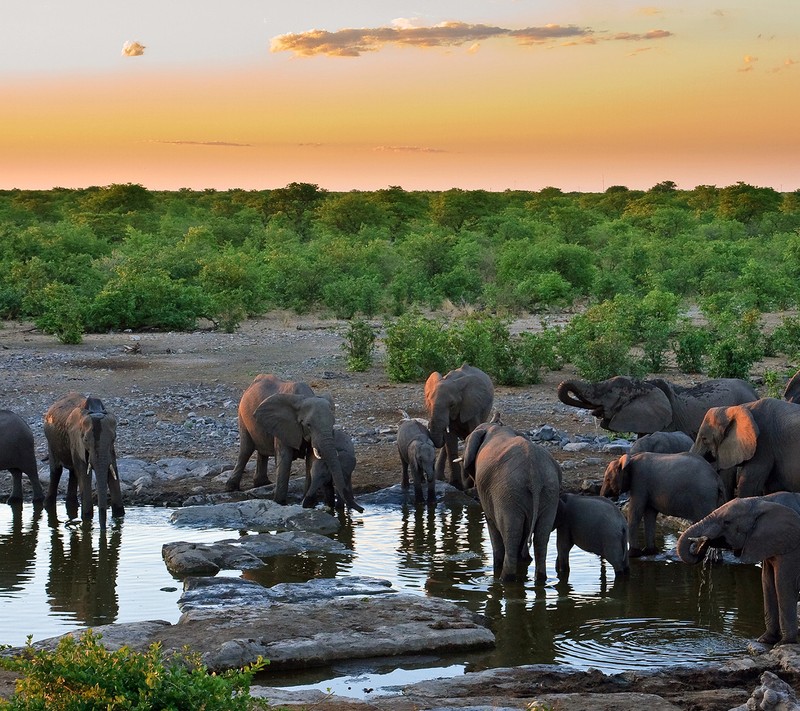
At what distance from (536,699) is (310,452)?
681 centimetres

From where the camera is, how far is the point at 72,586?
403 inches

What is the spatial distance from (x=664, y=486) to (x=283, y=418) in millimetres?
4442

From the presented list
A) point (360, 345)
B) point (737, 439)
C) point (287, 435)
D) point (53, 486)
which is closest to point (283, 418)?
point (287, 435)

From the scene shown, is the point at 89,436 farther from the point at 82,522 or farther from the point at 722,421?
the point at 722,421

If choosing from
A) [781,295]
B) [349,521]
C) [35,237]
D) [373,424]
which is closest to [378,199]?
[35,237]

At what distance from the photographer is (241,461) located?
14.1 metres

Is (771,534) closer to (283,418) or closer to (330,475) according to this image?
(330,475)

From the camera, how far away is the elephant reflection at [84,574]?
375 inches

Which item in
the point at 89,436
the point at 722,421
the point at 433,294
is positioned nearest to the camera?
the point at 722,421

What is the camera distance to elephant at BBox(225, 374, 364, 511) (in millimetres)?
12875

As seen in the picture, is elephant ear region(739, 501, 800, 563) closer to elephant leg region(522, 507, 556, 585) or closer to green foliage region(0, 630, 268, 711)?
elephant leg region(522, 507, 556, 585)

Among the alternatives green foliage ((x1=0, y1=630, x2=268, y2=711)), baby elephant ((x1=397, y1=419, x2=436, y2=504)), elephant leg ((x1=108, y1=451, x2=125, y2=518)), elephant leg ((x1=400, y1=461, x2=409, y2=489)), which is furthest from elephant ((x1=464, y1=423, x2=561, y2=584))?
green foliage ((x1=0, y1=630, x2=268, y2=711))

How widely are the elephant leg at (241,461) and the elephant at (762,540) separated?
6960 mm

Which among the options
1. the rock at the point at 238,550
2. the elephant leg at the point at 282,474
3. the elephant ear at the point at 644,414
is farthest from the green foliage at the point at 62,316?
the elephant ear at the point at 644,414
